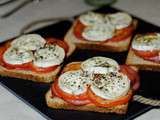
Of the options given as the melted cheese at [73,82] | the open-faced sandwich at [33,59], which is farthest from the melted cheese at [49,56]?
the melted cheese at [73,82]

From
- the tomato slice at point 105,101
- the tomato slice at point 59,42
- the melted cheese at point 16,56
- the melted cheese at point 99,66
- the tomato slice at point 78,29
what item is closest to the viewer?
the tomato slice at point 105,101

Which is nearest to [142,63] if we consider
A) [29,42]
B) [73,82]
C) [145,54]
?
[145,54]

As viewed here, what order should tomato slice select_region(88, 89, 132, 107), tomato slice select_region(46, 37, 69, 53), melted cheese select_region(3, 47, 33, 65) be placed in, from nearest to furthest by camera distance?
tomato slice select_region(88, 89, 132, 107) < melted cheese select_region(3, 47, 33, 65) < tomato slice select_region(46, 37, 69, 53)

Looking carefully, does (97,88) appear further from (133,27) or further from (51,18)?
(51,18)

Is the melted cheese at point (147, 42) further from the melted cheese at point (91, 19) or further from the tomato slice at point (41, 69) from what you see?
the tomato slice at point (41, 69)

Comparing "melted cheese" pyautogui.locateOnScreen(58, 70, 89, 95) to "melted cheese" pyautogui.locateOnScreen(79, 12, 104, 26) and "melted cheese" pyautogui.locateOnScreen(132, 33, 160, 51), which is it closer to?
"melted cheese" pyautogui.locateOnScreen(132, 33, 160, 51)

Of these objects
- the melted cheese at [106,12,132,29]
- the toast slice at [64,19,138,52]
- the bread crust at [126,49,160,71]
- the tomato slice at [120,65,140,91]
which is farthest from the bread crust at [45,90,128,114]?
the melted cheese at [106,12,132,29]
